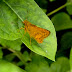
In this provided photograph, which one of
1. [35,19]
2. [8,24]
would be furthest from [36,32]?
[8,24]

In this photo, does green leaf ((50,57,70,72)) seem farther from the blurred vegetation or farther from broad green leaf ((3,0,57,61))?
broad green leaf ((3,0,57,61))

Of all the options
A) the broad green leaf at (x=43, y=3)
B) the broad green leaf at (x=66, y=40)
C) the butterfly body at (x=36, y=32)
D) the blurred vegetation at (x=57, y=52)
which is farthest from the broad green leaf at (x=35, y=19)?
the broad green leaf at (x=66, y=40)

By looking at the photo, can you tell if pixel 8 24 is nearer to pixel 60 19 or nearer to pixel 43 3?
pixel 43 3

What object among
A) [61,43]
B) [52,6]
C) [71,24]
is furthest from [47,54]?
[52,6]

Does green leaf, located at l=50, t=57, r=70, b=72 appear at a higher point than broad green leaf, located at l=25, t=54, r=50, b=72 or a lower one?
lower

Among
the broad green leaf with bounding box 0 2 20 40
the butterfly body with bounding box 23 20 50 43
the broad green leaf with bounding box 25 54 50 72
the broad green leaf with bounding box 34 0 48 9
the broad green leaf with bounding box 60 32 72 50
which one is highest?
the broad green leaf with bounding box 0 2 20 40

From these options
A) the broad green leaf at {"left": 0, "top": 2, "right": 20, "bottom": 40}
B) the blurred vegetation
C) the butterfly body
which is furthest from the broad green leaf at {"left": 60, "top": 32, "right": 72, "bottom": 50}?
the broad green leaf at {"left": 0, "top": 2, "right": 20, "bottom": 40}

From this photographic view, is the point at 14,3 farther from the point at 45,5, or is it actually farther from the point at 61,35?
the point at 61,35
